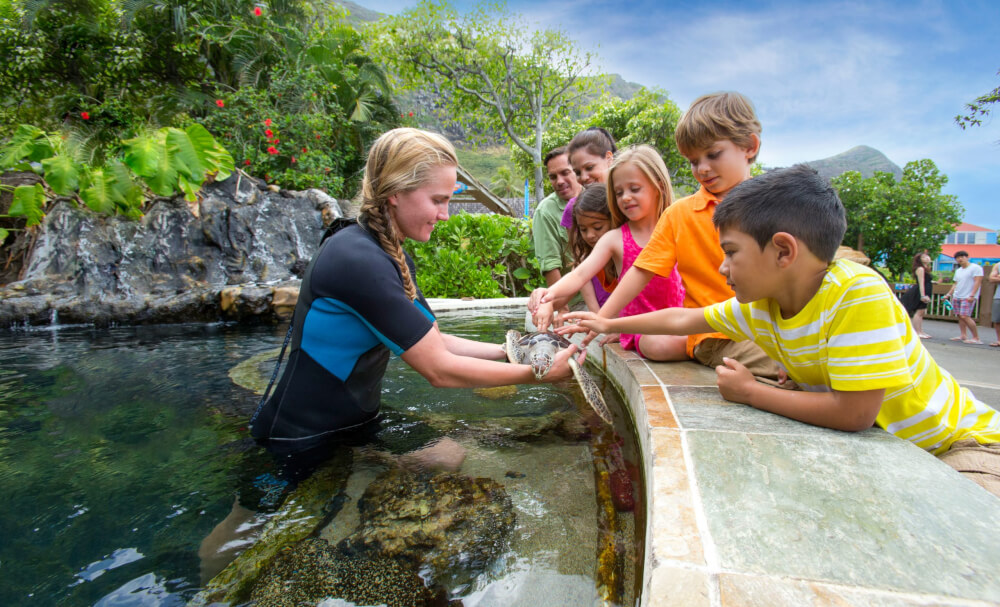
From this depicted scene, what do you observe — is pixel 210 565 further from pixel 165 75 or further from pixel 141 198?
pixel 165 75

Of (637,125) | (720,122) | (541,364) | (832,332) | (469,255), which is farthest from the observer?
(637,125)

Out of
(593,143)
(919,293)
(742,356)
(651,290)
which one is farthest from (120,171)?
(919,293)

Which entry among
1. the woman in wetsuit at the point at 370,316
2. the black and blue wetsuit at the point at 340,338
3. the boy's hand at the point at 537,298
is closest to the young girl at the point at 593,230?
the boy's hand at the point at 537,298

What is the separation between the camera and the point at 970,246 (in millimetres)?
37312

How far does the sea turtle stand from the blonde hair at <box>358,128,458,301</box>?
0.62 m

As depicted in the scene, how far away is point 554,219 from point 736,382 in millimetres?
2967

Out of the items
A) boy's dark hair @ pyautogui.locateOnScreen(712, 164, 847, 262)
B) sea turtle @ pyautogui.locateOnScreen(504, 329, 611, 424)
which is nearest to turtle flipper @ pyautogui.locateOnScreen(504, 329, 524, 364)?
sea turtle @ pyautogui.locateOnScreen(504, 329, 611, 424)

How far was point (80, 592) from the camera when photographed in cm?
126

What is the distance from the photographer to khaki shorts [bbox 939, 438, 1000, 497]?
1.40m

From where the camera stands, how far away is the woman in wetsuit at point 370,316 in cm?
173

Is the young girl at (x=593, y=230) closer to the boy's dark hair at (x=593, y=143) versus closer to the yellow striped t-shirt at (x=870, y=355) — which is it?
the boy's dark hair at (x=593, y=143)

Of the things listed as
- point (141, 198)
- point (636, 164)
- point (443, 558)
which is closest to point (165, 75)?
point (141, 198)

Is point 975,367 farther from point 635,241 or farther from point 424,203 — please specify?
point 424,203

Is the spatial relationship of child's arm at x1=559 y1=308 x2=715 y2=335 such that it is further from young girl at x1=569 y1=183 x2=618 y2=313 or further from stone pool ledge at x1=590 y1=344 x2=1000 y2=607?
young girl at x1=569 y1=183 x2=618 y2=313
